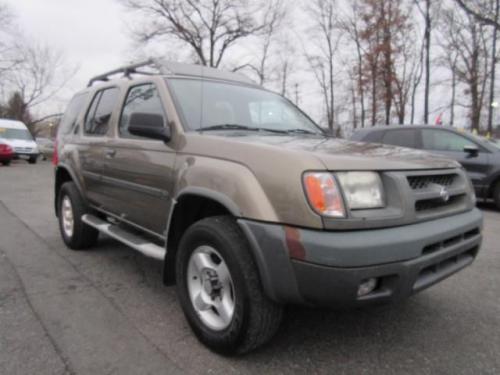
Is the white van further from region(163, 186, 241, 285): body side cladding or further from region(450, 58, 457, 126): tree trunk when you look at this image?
region(450, 58, 457, 126): tree trunk

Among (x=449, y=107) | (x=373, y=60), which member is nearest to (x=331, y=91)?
(x=373, y=60)

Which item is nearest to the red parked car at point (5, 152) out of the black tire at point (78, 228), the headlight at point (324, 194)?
the black tire at point (78, 228)

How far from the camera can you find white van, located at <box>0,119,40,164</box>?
20.2m

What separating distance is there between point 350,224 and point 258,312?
2.30 feet

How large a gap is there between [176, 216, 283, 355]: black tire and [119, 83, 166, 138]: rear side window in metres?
1.06

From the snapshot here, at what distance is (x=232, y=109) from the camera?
3.26m

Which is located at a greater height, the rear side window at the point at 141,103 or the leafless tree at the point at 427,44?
the leafless tree at the point at 427,44

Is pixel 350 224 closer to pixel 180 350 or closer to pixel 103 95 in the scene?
pixel 180 350

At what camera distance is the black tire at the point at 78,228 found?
4.41m

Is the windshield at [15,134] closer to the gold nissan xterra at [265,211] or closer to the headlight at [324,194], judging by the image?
the gold nissan xterra at [265,211]

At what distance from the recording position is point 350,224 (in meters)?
1.93

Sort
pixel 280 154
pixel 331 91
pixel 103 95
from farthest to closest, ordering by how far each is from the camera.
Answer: pixel 331 91
pixel 103 95
pixel 280 154

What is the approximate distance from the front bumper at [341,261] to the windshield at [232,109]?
1.15 m

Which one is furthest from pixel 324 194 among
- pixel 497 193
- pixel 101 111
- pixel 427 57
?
pixel 427 57
